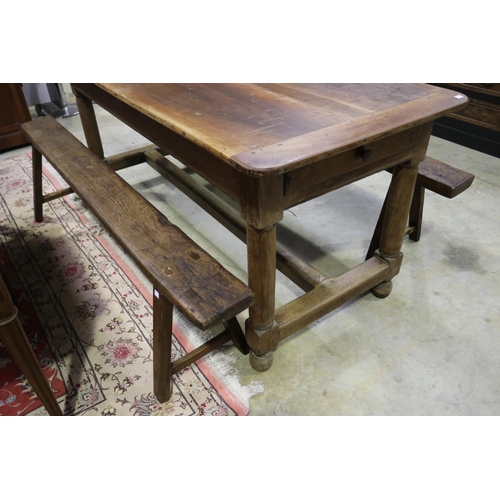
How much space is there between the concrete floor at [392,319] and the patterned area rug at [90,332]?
0.66 feet

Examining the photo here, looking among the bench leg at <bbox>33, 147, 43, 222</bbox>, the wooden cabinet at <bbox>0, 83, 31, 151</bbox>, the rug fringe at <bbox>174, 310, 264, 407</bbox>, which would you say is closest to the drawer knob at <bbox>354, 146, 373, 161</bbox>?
the rug fringe at <bbox>174, 310, 264, 407</bbox>

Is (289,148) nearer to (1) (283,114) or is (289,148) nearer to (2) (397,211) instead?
(1) (283,114)

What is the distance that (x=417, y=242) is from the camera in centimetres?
240

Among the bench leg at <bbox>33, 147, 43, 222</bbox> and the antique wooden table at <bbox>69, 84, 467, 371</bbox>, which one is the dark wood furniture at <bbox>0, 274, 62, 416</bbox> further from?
the bench leg at <bbox>33, 147, 43, 222</bbox>

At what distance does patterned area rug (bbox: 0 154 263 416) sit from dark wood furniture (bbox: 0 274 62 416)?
0.72 ft

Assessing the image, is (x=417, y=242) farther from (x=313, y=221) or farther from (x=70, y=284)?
(x=70, y=284)

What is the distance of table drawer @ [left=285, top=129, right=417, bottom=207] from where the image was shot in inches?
50.7

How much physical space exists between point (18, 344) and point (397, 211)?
147cm

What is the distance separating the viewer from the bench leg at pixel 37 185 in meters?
2.52

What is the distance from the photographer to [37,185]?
8.36 ft

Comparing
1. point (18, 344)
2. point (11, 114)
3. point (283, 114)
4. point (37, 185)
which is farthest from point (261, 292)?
point (11, 114)

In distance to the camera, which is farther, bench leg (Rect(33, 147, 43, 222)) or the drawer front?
the drawer front

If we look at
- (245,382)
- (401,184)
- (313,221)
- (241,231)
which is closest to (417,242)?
(313,221)

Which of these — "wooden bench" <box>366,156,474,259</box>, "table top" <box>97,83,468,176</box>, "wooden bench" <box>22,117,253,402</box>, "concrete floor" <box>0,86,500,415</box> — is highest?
"table top" <box>97,83,468,176</box>
